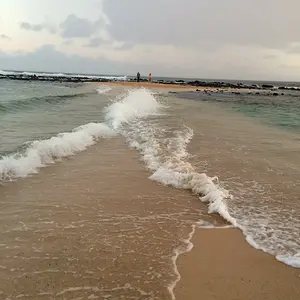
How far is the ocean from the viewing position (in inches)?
158

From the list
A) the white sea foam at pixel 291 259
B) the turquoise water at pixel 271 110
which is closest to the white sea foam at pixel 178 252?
the white sea foam at pixel 291 259

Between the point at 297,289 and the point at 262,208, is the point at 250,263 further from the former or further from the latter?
the point at 262,208

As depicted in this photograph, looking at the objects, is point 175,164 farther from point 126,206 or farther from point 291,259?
point 291,259

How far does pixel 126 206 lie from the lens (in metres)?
6.13

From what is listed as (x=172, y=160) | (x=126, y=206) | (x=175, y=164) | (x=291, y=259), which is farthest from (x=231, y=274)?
(x=172, y=160)

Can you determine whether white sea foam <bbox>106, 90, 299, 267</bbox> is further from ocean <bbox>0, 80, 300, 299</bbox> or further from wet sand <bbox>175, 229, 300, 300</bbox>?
wet sand <bbox>175, 229, 300, 300</bbox>

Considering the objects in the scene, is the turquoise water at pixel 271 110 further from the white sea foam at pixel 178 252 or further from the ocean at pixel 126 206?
the white sea foam at pixel 178 252

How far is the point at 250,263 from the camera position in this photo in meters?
4.42

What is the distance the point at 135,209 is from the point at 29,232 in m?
1.76

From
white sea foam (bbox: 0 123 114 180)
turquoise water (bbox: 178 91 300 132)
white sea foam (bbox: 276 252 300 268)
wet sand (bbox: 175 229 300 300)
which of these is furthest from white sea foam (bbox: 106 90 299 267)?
turquoise water (bbox: 178 91 300 132)

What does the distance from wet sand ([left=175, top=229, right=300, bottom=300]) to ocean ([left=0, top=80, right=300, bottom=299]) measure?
0.55 feet

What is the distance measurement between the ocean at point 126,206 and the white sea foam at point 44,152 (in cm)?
3

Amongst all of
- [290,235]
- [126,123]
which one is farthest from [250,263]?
[126,123]

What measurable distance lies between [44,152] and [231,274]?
6.45 meters
